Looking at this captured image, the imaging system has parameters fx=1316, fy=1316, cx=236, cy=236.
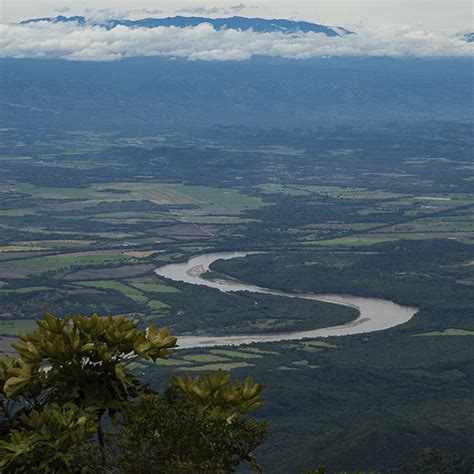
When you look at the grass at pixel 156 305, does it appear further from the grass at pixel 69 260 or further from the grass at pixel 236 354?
the grass at pixel 69 260

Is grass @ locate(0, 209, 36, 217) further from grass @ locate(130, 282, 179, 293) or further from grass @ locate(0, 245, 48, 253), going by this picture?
grass @ locate(130, 282, 179, 293)

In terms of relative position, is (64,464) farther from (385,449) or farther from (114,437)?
(385,449)

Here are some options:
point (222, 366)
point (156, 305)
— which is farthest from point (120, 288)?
point (222, 366)

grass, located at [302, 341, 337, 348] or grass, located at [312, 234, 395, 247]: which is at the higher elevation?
grass, located at [302, 341, 337, 348]

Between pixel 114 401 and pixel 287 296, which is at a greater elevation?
pixel 114 401

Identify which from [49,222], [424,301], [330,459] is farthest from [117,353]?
[49,222]

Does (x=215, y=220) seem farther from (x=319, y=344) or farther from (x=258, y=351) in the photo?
(x=258, y=351)

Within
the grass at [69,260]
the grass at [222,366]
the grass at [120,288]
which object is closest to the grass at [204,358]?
the grass at [222,366]

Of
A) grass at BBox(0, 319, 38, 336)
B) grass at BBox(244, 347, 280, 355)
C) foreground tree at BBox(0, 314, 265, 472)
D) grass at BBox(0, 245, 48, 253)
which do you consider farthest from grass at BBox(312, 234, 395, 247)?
foreground tree at BBox(0, 314, 265, 472)

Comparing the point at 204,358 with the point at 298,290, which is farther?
the point at 298,290
